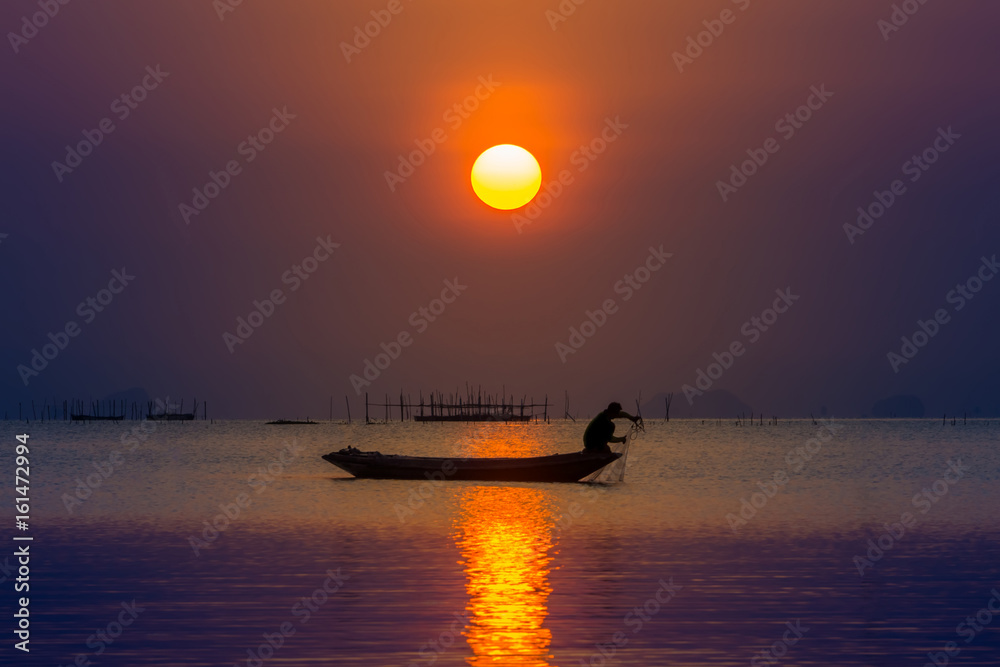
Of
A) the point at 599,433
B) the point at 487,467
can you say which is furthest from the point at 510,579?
the point at 487,467

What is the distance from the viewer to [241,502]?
43469mm

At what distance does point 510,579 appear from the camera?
22.2 metres

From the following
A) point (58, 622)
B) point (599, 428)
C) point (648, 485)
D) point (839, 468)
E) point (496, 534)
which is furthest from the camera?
point (839, 468)

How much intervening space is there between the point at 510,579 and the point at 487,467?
91.1ft

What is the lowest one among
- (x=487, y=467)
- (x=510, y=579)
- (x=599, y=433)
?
(x=487, y=467)

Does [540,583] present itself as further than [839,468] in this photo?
No

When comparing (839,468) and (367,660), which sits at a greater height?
(367,660)

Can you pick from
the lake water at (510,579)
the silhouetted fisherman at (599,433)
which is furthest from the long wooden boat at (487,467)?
the lake water at (510,579)

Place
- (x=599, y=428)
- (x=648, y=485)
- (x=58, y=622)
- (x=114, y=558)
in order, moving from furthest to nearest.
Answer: (x=648, y=485)
(x=599, y=428)
(x=114, y=558)
(x=58, y=622)

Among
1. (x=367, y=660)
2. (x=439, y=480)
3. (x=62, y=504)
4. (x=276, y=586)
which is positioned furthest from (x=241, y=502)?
(x=367, y=660)

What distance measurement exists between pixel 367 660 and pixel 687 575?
366 inches

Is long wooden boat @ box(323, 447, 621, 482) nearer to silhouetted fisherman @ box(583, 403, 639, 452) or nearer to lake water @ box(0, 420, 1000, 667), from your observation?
silhouetted fisherman @ box(583, 403, 639, 452)

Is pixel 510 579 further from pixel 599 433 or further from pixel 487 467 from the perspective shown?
pixel 487 467

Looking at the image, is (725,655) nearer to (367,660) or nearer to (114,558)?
(367,660)
